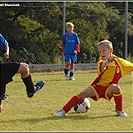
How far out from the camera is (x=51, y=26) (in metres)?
17.9

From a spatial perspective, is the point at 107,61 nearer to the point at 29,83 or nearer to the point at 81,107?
the point at 81,107

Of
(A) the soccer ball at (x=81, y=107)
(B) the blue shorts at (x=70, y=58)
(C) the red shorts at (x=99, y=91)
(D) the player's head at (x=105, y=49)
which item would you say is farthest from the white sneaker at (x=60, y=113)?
(B) the blue shorts at (x=70, y=58)

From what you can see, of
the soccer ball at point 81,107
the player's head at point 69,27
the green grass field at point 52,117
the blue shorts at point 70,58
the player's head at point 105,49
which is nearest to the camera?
the green grass field at point 52,117

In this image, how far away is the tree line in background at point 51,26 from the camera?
56.3ft

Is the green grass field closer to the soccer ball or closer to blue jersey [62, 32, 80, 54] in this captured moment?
the soccer ball

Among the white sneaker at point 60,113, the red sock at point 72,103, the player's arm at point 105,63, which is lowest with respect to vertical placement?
the white sneaker at point 60,113

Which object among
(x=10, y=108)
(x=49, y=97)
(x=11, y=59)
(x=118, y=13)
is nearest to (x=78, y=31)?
(x=118, y=13)

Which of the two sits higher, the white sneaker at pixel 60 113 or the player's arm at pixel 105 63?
the player's arm at pixel 105 63

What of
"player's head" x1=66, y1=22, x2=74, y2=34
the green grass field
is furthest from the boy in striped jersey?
"player's head" x1=66, y1=22, x2=74, y2=34

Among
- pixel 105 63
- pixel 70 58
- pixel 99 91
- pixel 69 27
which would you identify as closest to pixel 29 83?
pixel 99 91

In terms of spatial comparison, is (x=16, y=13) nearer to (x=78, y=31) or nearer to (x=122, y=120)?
(x=78, y=31)

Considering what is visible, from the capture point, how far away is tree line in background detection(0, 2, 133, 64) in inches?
675

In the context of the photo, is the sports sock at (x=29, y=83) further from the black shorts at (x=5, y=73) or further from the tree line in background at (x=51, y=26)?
the tree line in background at (x=51, y=26)

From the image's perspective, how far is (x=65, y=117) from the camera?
6121 millimetres
